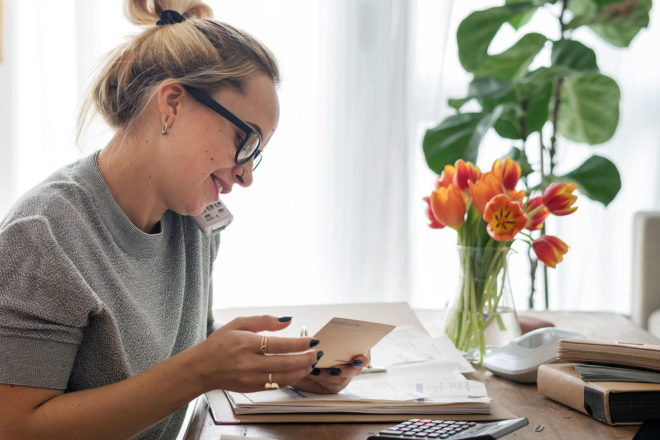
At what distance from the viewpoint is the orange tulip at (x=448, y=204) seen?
3.95 ft

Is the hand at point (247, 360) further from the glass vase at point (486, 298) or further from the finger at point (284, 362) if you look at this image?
the glass vase at point (486, 298)

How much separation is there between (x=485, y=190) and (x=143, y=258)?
2.00 feet

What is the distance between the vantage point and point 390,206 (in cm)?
290

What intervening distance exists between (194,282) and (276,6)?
6.05 feet

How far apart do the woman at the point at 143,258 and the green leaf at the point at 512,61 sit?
1.57 meters

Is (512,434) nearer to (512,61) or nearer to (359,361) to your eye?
(359,361)

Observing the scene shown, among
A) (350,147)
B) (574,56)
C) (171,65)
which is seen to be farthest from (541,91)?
(171,65)

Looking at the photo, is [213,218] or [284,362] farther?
[213,218]

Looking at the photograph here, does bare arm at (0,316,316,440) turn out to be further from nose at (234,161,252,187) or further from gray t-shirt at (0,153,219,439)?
nose at (234,161,252,187)

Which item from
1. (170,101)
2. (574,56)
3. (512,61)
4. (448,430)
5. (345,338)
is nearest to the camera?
(448,430)

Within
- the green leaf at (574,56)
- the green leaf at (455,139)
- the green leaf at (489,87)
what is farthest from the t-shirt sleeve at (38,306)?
the green leaf at (574,56)

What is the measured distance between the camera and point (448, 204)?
1.21 metres

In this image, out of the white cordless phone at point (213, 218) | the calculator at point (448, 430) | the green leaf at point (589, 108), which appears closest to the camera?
the calculator at point (448, 430)

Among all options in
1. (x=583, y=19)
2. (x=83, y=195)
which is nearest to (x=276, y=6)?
(x=583, y=19)
